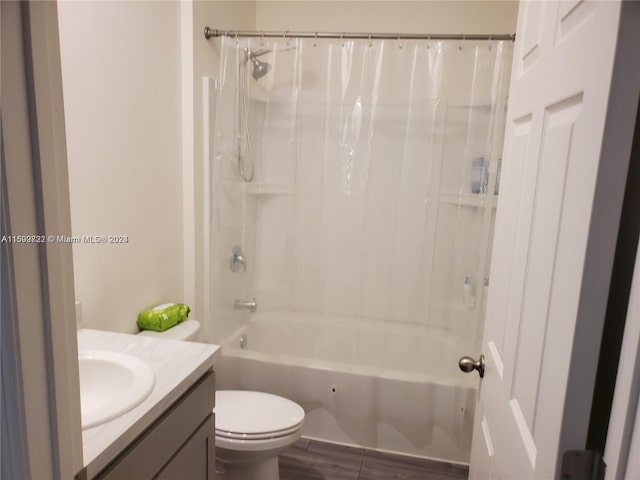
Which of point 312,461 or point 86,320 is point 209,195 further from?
point 312,461

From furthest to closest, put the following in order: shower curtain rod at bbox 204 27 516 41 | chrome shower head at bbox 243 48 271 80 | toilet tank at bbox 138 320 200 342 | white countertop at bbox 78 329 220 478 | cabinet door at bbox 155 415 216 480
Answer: chrome shower head at bbox 243 48 271 80, shower curtain rod at bbox 204 27 516 41, toilet tank at bbox 138 320 200 342, cabinet door at bbox 155 415 216 480, white countertop at bbox 78 329 220 478

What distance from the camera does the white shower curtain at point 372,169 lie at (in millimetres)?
2045

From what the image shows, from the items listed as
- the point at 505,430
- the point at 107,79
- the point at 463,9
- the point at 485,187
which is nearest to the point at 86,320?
the point at 107,79

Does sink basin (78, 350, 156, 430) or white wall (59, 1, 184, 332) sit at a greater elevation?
white wall (59, 1, 184, 332)

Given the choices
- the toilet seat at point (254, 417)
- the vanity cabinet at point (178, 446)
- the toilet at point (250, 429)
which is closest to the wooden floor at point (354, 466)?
the toilet at point (250, 429)

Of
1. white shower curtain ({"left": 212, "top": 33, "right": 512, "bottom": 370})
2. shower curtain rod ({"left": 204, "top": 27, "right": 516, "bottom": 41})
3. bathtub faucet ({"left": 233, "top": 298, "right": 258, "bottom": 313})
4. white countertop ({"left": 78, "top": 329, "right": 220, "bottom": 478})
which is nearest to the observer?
white countertop ({"left": 78, "top": 329, "right": 220, "bottom": 478})

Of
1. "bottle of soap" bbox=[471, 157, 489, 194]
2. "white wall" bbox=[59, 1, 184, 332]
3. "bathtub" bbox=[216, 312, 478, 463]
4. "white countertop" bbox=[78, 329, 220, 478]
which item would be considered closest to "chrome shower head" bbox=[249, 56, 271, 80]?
"white wall" bbox=[59, 1, 184, 332]

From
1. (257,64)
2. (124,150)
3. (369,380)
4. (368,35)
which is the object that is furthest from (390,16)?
(369,380)

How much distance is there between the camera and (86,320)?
5.28 feet

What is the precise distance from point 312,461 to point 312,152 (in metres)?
1.52

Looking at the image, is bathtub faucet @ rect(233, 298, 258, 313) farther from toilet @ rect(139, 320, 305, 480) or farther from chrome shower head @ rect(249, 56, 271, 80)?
chrome shower head @ rect(249, 56, 271, 80)

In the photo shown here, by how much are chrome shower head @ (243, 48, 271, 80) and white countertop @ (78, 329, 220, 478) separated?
1.43m

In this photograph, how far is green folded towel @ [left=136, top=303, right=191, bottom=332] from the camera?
1.86 metres

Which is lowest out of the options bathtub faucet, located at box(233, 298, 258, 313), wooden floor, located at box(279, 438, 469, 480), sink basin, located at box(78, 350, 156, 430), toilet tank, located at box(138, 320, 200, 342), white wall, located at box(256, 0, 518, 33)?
wooden floor, located at box(279, 438, 469, 480)
